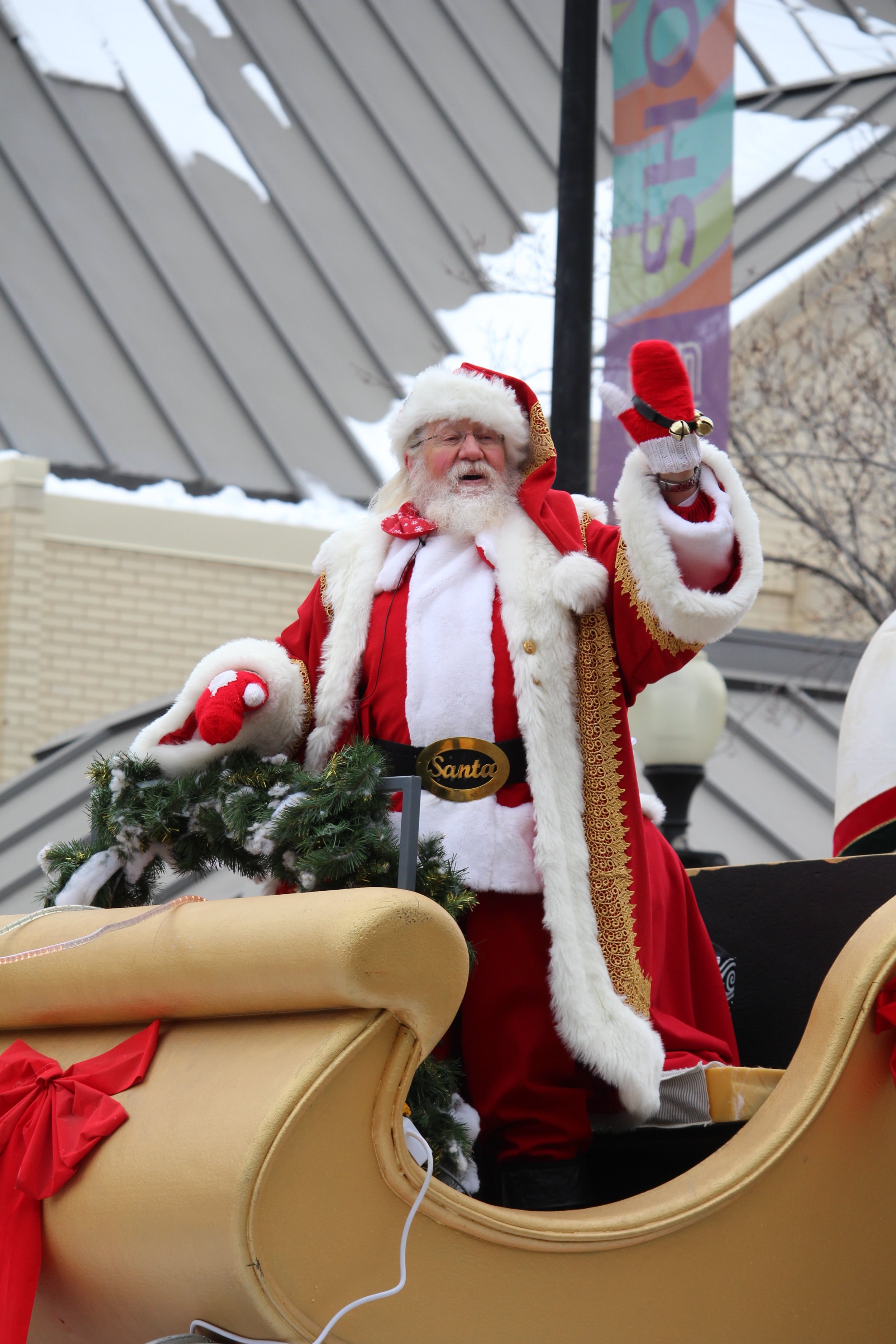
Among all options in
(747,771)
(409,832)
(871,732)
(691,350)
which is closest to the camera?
(409,832)

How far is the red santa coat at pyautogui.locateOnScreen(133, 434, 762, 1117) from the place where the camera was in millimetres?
2480

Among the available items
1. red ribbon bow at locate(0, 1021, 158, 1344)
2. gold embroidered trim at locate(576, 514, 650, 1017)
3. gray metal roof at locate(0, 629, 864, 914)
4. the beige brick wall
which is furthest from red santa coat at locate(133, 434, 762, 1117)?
the beige brick wall

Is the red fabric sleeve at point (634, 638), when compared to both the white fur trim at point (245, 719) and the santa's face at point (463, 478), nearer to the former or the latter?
the santa's face at point (463, 478)

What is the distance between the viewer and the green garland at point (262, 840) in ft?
7.27

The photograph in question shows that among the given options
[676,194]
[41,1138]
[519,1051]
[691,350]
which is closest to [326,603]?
[519,1051]

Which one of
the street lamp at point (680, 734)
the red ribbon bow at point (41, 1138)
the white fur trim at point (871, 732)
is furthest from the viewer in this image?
the street lamp at point (680, 734)

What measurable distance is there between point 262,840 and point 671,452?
3.22ft

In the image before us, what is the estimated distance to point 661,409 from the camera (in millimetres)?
2451

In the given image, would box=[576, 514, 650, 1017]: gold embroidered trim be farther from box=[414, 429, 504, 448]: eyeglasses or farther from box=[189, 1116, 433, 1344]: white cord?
box=[189, 1116, 433, 1344]: white cord

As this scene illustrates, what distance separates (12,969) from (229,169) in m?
9.67

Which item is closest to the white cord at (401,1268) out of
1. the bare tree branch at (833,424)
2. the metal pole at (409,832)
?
the metal pole at (409,832)

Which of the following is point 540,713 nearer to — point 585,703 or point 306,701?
point 585,703

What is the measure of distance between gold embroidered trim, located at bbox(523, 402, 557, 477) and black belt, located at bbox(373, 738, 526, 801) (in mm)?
649

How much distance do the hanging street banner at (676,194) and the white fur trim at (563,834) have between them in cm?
340
